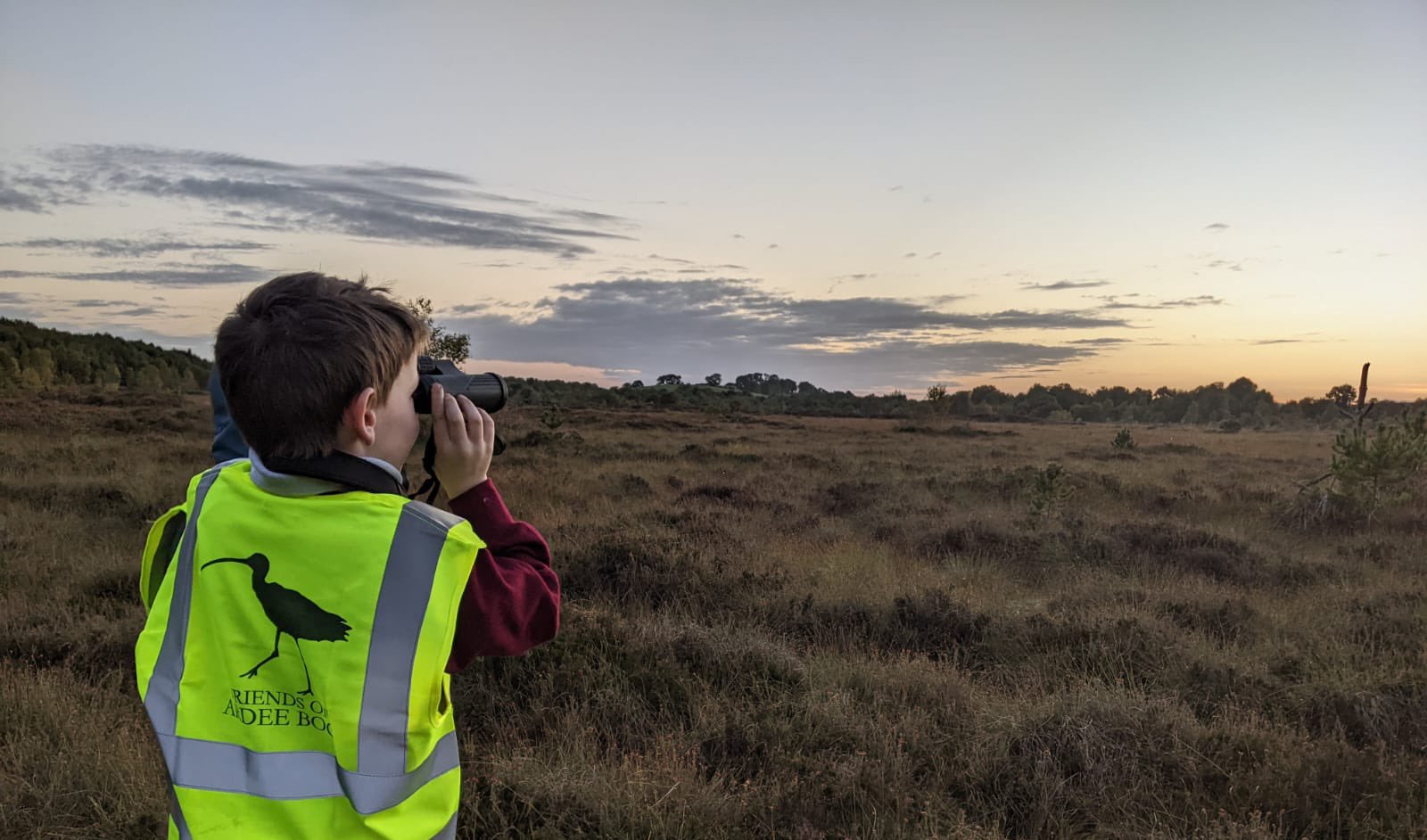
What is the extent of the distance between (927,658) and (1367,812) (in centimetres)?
229

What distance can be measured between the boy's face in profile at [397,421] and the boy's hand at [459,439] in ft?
0.17

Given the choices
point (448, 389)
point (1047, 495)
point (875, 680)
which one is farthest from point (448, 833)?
point (1047, 495)

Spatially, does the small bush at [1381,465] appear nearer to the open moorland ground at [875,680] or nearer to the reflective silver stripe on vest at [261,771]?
the open moorland ground at [875,680]

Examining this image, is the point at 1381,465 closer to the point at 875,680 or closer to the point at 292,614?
the point at 875,680

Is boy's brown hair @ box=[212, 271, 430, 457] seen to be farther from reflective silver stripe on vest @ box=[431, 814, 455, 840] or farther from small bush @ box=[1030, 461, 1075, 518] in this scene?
small bush @ box=[1030, 461, 1075, 518]

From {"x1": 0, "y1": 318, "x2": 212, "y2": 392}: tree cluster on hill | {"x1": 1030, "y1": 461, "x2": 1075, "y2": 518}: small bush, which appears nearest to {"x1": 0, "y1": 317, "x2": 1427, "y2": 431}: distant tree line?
{"x1": 0, "y1": 318, "x2": 212, "y2": 392}: tree cluster on hill

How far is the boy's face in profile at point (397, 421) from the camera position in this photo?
1364mm

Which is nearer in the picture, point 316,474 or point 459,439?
point 316,474

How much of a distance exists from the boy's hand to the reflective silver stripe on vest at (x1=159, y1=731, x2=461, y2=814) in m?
0.52

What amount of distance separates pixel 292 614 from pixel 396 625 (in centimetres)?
20

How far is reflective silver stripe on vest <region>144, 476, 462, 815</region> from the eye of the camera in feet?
3.93

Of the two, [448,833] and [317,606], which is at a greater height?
[317,606]

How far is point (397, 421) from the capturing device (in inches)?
54.5

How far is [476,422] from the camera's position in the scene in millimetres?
1384
